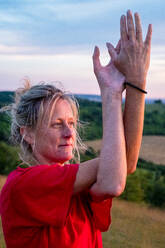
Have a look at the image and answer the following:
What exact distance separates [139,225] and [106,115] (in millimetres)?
12037

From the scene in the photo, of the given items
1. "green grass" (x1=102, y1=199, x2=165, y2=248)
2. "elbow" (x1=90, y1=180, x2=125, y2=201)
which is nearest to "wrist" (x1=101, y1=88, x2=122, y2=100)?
"elbow" (x1=90, y1=180, x2=125, y2=201)

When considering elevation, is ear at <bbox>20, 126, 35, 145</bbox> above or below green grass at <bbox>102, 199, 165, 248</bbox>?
above

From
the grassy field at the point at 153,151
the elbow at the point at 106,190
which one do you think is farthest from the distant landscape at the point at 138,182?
the elbow at the point at 106,190

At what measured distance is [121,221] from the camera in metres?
12.8

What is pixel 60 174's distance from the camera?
161 cm

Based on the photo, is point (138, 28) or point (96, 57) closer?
point (138, 28)

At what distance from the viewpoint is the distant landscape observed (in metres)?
9.68

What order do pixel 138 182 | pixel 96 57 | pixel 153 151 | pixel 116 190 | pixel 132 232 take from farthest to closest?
pixel 153 151 < pixel 138 182 < pixel 132 232 < pixel 96 57 < pixel 116 190

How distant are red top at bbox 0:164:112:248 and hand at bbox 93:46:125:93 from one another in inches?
15.4

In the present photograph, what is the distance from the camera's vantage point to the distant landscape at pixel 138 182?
968 centimetres

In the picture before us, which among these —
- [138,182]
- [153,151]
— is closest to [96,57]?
[138,182]

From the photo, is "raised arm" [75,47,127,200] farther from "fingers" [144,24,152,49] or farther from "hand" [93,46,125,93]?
"fingers" [144,24,152,49]

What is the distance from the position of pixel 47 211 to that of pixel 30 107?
0.53m

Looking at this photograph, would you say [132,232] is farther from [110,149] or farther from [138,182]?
[138,182]
